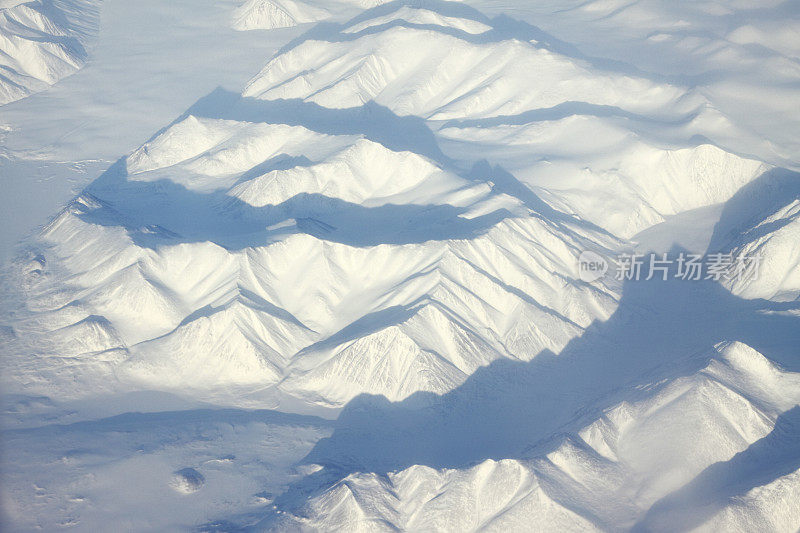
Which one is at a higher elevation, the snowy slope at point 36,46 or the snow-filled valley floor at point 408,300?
the snowy slope at point 36,46

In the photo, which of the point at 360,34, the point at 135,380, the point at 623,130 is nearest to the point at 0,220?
the point at 135,380

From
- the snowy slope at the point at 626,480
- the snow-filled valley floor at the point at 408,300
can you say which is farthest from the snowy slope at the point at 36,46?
the snowy slope at the point at 626,480

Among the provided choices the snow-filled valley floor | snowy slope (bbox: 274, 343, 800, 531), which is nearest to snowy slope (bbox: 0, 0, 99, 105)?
the snow-filled valley floor

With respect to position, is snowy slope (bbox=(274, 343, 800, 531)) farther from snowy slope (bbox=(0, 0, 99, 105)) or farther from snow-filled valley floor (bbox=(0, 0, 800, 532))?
snowy slope (bbox=(0, 0, 99, 105))

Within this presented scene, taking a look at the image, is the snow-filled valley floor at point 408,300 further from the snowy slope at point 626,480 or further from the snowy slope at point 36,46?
the snowy slope at point 36,46

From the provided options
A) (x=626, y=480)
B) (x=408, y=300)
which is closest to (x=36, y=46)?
(x=408, y=300)
